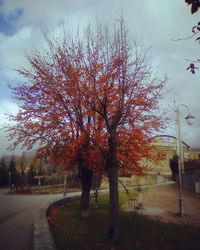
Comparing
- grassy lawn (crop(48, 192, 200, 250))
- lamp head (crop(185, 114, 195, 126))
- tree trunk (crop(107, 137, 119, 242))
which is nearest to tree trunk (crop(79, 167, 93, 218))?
grassy lawn (crop(48, 192, 200, 250))

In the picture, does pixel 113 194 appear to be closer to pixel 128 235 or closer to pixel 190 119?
pixel 128 235

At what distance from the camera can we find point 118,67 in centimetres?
756

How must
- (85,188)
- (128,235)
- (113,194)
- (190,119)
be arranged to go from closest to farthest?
(113,194) → (128,235) → (85,188) → (190,119)

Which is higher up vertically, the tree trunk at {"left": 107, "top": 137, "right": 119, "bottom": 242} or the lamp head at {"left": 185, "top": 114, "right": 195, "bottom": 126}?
the lamp head at {"left": 185, "top": 114, "right": 195, "bottom": 126}

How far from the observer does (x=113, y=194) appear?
7.00 m

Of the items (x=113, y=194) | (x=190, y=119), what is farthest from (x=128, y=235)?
(x=190, y=119)

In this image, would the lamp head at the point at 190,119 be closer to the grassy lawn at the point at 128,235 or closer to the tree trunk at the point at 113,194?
the grassy lawn at the point at 128,235

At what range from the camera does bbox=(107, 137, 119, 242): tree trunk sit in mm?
6828

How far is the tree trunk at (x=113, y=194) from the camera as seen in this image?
683 cm

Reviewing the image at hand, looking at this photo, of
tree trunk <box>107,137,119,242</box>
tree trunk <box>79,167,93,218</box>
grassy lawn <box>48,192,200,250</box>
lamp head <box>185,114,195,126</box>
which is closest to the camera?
grassy lawn <box>48,192,200,250</box>

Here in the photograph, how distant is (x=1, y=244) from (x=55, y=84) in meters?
6.27

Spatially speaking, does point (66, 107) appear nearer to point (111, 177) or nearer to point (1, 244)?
point (111, 177)

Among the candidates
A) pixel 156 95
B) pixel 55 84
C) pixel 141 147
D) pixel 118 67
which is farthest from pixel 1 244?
pixel 156 95

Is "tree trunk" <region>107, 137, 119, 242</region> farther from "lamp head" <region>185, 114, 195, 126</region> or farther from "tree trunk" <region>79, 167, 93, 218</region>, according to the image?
"lamp head" <region>185, 114, 195, 126</region>
